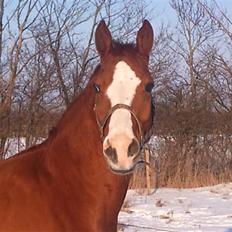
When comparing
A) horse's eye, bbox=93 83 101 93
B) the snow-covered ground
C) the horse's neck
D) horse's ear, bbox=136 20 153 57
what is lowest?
the snow-covered ground

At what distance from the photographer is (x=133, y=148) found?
314cm

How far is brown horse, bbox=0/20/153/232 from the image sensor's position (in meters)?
3.36

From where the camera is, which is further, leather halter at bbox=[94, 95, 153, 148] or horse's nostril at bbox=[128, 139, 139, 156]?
leather halter at bbox=[94, 95, 153, 148]

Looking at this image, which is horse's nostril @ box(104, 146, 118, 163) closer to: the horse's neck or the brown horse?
the brown horse

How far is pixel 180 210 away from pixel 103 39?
769 cm

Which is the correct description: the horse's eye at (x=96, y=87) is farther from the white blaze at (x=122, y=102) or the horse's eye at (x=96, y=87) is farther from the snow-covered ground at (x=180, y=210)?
the snow-covered ground at (x=180, y=210)

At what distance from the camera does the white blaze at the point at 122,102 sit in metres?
3.11

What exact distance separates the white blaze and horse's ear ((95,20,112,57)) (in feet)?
0.79

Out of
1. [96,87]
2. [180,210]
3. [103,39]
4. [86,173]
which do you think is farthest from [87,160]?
[180,210]

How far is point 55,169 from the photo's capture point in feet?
12.0

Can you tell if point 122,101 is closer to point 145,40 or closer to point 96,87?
point 96,87

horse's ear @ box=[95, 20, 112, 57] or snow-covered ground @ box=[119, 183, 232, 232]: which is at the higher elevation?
horse's ear @ box=[95, 20, 112, 57]

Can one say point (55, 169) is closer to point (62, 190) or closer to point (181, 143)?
point (62, 190)

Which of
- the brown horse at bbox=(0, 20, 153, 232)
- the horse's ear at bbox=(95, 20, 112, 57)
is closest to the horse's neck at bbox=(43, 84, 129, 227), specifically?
the brown horse at bbox=(0, 20, 153, 232)
